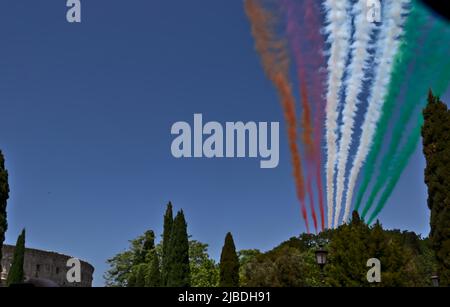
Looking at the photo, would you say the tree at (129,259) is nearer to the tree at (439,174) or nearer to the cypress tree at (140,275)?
the cypress tree at (140,275)

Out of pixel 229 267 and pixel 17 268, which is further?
pixel 17 268

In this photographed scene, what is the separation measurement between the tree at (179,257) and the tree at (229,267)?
3005 mm

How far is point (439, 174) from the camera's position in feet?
85.9

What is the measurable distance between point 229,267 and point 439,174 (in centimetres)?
2141

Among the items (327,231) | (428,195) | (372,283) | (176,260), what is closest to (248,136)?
(428,195)

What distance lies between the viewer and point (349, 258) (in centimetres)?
2939

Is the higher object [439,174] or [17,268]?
[439,174]

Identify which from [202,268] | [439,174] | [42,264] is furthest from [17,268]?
[439,174]

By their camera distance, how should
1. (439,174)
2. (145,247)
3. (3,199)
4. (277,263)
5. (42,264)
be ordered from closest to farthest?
1. (439,174)
2. (3,199)
3. (277,263)
4. (145,247)
5. (42,264)

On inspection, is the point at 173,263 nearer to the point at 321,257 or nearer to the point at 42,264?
the point at 321,257

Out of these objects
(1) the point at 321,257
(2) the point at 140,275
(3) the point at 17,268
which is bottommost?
(1) the point at 321,257

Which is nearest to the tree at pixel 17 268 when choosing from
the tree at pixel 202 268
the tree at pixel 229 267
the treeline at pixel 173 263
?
the treeline at pixel 173 263
